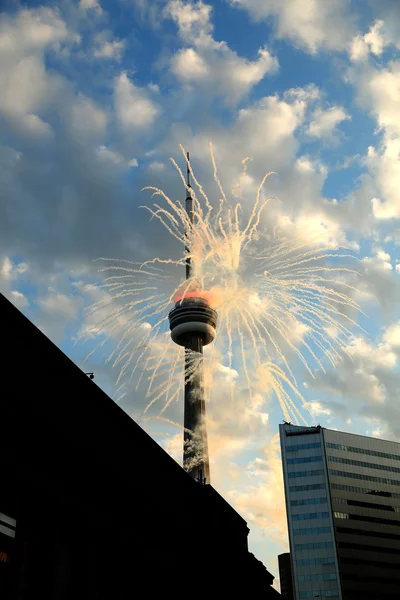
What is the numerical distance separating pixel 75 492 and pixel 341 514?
137 meters

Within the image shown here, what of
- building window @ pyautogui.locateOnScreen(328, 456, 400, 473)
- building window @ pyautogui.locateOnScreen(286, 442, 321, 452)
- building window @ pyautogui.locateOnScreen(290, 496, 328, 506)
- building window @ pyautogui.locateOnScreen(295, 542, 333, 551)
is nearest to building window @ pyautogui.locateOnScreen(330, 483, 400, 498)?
building window @ pyautogui.locateOnScreen(290, 496, 328, 506)

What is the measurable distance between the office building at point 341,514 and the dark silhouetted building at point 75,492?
123 m

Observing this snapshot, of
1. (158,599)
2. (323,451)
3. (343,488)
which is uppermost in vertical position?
(323,451)

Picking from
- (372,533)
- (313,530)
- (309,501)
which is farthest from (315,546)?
(372,533)

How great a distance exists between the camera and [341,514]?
141m

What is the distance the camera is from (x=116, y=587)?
21516 millimetres

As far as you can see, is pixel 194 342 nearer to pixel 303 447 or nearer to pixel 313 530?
pixel 303 447

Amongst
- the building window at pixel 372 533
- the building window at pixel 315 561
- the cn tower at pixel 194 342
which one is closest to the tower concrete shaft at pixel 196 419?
the cn tower at pixel 194 342

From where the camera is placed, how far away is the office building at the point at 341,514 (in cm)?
13650

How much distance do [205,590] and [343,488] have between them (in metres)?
124

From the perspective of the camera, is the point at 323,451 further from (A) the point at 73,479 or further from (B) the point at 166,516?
(A) the point at 73,479

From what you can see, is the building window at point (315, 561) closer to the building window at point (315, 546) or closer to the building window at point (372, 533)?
the building window at point (315, 546)

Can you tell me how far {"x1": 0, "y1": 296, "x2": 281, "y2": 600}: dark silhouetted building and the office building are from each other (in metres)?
123

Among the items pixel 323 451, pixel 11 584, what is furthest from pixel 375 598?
pixel 11 584
